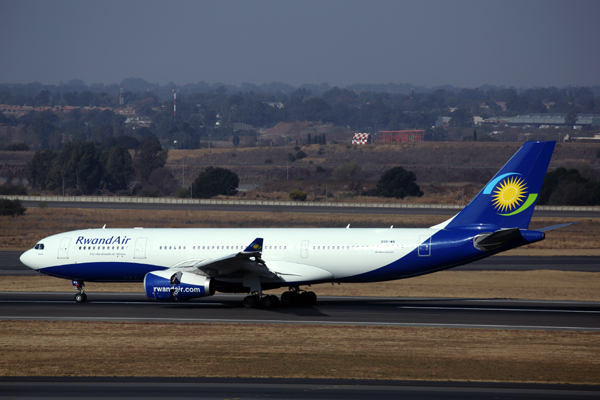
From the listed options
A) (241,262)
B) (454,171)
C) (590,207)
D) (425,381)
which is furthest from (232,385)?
(454,171)

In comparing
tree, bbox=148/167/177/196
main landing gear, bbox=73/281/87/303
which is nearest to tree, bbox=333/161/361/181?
tree, bbox=148/167/177/196

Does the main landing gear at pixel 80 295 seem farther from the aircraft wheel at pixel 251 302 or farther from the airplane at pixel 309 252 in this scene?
the aircraft wheel at pixel 251 302

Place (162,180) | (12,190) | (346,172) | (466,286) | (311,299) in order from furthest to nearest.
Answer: (346,172), (162,180), (12,190), (466,286), (311,299)

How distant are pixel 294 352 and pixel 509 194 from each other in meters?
13.6

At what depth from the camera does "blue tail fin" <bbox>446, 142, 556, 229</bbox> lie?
29703 millimetres

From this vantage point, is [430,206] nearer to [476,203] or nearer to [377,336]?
[476,203]

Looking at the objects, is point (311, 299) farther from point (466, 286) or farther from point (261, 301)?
point (466, 286)

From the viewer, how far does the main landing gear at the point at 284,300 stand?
99.7 feet

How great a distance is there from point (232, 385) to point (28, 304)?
1706cm

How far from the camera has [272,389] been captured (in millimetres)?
17391

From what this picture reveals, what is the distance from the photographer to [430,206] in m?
88.8

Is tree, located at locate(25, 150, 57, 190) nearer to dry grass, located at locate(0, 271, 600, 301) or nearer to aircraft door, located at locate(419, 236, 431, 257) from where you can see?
dry grass, located at locate(0, 271, 600, 301)

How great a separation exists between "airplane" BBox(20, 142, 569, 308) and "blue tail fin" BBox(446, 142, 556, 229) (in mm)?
42

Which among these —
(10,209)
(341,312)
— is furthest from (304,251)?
(10,209)
